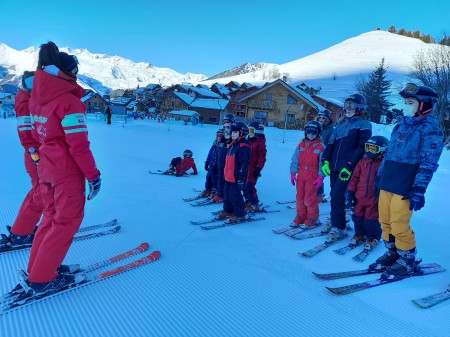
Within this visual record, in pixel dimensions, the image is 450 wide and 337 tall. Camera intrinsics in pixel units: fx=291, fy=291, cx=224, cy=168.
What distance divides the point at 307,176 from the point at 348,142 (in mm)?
739

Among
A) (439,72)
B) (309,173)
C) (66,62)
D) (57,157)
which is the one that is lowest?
(309,173)

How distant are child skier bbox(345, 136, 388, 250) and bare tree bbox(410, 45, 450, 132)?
21.8 m

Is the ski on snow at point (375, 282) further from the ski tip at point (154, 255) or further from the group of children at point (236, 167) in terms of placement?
the group of children at point (236, 167)

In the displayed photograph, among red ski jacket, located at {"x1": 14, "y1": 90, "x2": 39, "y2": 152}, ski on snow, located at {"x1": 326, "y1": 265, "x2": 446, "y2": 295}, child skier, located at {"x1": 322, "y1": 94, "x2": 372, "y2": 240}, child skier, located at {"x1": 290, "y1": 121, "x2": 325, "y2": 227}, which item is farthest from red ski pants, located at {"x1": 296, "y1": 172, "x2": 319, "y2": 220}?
red ski jacket, located at {"x1": 14, "y1": 90, "x2": 39, "y2": 152}

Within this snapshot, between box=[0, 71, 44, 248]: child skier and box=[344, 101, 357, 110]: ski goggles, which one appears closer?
box=[0, 71, 44, 248]: child skier

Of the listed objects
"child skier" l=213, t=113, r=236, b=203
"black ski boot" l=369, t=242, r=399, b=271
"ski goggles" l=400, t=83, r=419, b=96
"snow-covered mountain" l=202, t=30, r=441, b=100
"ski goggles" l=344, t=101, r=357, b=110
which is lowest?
"black ski boot" l=369, t=242, r=399, b=271

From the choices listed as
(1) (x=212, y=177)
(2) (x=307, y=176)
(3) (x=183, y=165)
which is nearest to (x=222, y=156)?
(1) (x=212, y=177)

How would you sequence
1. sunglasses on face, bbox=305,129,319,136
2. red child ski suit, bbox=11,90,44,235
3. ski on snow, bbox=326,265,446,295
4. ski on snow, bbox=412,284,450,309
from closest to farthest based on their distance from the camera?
ski on snow, bbox=412,284,450,309 < ski on snow, bbox=326,265,446,295 < red child ski suit, bbox=11,90,44,235 < sunglasses on face, bbox=305,129,319,136

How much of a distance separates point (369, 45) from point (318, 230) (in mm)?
118530

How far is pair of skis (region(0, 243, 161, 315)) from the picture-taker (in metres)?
2.13

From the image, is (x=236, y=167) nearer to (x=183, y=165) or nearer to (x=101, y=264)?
(x=101, y=264)

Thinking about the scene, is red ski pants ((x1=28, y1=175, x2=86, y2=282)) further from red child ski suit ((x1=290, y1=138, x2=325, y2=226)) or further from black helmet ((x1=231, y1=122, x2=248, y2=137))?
red child ski suit ((x1=290, y1=138, x2=325, y2=226))

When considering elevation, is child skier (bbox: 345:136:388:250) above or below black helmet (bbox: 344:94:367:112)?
below

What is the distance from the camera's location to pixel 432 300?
8.53 ft
